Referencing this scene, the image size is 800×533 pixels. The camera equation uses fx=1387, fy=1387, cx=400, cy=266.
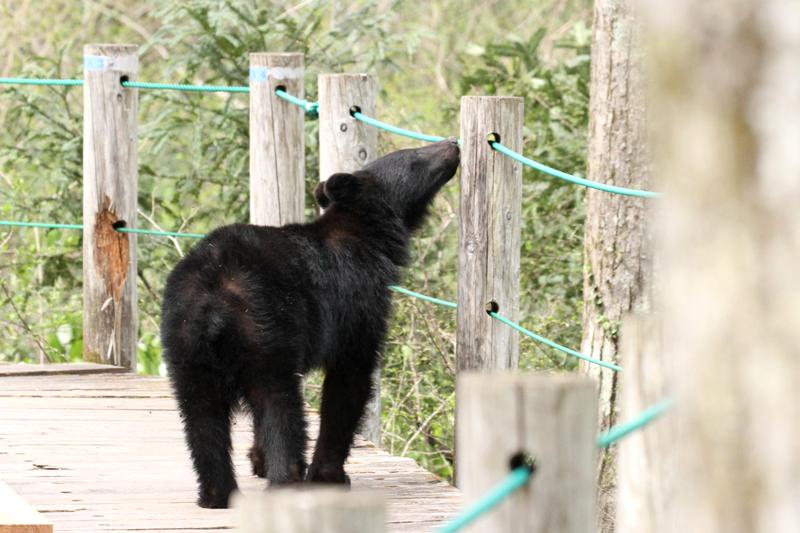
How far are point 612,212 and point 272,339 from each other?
2581mm

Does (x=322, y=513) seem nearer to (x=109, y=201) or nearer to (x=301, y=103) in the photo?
(x=301, y=103)

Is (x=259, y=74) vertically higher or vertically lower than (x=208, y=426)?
higher

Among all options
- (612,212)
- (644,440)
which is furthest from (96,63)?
(644,440)

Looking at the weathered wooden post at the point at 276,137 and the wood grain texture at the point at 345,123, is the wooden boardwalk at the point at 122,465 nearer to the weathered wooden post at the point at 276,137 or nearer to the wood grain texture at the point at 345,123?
the weathered wooden post at the point at 276,137

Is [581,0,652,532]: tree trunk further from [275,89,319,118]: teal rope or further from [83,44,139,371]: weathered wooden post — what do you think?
[83,44,139,371]: weathered wooden post

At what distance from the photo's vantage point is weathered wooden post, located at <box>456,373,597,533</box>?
178cm

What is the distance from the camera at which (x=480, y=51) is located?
888 centimetres

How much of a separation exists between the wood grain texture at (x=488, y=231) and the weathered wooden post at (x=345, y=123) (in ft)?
2.79

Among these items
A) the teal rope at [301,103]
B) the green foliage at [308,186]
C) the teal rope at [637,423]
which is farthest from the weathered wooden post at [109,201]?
the teal rope at [637,423]

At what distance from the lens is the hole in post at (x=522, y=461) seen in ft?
5.89

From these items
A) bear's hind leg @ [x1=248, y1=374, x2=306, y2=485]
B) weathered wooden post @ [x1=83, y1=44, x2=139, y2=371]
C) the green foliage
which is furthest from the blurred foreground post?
the green foliage

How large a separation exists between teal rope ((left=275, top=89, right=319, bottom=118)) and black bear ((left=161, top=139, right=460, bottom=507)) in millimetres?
1175

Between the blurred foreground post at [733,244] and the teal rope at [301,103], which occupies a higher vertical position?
the teal rope at [301,103]

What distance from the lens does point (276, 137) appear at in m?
6.21
